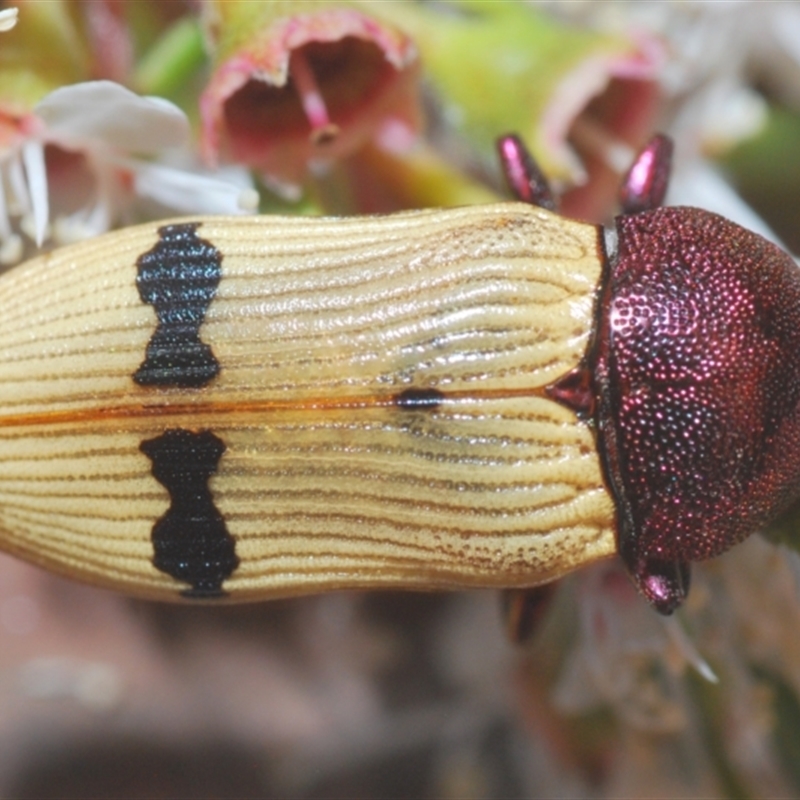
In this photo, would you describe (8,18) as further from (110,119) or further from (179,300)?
(179,300)

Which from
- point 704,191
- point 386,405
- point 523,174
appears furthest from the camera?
point 704,191

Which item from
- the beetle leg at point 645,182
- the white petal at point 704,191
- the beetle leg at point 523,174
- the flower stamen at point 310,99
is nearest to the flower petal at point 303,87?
the flower stamen at point 310,99

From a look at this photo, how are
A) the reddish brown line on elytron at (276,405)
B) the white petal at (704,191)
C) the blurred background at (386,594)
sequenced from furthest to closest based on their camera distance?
the white petal at (704,191) < the blurred background at (386,594) < the reddish brown line on elytron at (276,405)

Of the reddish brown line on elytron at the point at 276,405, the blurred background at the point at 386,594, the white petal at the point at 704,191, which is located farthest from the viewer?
the white petal at the point at 704,191

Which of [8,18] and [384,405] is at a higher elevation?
[8,18]

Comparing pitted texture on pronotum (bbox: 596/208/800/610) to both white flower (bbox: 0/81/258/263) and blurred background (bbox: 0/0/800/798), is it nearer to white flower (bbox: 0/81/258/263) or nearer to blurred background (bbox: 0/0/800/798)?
blurred background (bbox: 0/0/800/798)

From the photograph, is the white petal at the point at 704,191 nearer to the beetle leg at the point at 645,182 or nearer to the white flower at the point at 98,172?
the beetle leg at the point at 645,182

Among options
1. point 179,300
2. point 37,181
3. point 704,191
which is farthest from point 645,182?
point 37,181
